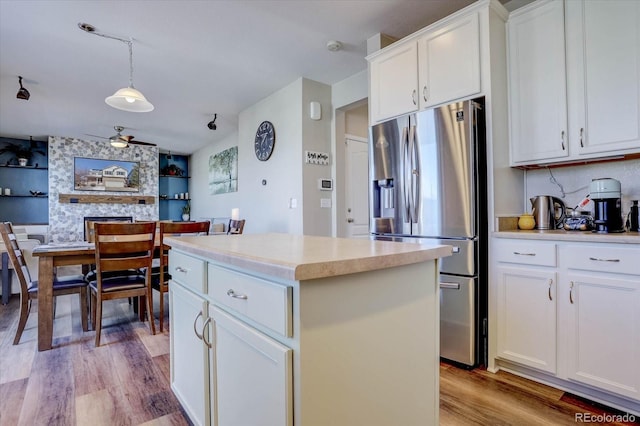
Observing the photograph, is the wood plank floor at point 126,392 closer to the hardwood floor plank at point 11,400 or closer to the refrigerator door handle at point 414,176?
the hardwood floor plank at point 11,400

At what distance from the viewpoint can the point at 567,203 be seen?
2.28m

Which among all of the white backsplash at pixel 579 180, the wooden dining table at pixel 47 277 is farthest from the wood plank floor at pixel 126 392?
the white backsplash at pixel 579 180

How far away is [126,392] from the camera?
6.18 ft

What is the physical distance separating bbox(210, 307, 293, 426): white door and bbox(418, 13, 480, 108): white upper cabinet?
2039 mm

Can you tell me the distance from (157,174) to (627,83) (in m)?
8.64

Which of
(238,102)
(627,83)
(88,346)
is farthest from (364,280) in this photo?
(238,102)

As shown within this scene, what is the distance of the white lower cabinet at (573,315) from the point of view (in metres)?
1.62

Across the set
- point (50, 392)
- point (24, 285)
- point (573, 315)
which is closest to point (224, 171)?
point (24, 285)

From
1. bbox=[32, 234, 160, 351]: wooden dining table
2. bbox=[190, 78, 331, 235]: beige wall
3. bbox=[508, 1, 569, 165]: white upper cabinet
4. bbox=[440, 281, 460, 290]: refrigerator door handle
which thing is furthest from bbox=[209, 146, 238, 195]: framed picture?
bbox=[508, 1, 569, 165]: white upper cabinet

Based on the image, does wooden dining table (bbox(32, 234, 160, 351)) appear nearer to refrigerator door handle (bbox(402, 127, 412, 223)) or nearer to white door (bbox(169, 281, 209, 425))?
white door (bbox(169, 281, 209, 425))

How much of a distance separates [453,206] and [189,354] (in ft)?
5.69

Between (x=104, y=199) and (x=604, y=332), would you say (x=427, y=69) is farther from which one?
(x=104, y=199)

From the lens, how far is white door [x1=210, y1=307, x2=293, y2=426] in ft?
2.78

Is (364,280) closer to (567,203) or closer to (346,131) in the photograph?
(567,203)
